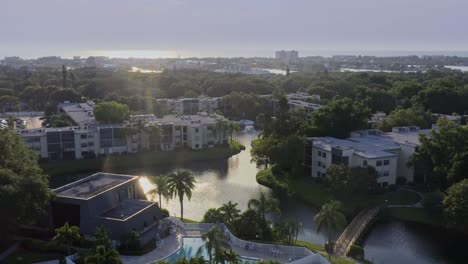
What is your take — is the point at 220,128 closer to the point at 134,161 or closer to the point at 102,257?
the point at 134,161

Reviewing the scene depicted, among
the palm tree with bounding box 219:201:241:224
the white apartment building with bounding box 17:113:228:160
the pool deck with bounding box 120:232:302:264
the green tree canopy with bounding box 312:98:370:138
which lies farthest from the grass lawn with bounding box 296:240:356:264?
the white apartment building with bounding box 17:113:228:160

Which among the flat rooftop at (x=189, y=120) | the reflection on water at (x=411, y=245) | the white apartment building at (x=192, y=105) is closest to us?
the reflection on water at (x=411, y=245)

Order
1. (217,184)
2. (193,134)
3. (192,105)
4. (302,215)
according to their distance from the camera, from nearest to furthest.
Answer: (302,215) → (217,184) → (193,134) → (192,105)

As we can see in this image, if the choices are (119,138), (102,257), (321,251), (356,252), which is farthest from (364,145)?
(102,257)

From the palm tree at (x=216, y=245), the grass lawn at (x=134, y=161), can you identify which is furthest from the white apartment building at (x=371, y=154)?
the palm tree at (x=216, y=245)

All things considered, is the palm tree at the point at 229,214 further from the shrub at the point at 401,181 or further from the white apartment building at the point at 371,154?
the shrub at the point at 401,181

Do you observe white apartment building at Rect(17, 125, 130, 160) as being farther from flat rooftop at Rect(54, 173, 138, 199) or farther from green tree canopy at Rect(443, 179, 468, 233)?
green tree canopy at Rect(443, 179, 468, 233)

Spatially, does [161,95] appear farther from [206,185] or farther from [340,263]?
[340,263]
